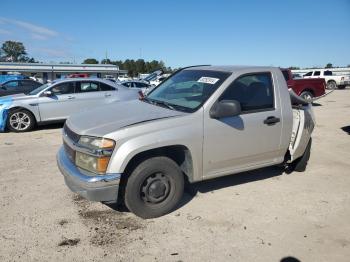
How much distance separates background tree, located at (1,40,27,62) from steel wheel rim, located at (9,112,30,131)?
134 metres

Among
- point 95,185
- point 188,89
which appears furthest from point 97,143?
point 188,89

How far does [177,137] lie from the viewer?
13.4ft

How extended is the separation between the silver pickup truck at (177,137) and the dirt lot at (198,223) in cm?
42

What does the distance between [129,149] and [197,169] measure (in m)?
1.01

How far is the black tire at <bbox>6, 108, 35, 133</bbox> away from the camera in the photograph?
959cm

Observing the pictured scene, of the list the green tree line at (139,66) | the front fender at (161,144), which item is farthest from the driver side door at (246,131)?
the green tree line at (139,66)

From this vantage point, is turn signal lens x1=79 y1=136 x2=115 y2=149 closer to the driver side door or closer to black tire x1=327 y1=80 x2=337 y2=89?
the driver side door

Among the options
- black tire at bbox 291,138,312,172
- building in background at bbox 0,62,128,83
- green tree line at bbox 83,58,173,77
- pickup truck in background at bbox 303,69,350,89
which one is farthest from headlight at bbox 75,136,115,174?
green tree line at bbox 83,58,173,77

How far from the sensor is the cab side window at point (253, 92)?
4621 millimetres

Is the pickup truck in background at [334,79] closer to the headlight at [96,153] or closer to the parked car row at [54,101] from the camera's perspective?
the parked car row at [54,101]

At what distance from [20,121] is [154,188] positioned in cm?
692

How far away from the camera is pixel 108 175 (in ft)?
12.4

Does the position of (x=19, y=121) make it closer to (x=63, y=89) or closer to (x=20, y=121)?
(x=20, y=121)

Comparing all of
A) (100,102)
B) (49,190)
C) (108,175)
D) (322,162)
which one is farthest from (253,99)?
(100,102)
